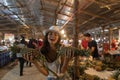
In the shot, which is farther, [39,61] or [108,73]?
[108,73]

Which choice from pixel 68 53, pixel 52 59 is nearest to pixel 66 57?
pixel 68 53

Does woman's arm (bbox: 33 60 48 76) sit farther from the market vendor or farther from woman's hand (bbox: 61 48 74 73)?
woman's hand (bbox: 61 48 74 73)

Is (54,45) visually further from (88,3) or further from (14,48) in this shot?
(88,3)

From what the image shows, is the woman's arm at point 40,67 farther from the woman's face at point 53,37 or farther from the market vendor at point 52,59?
the woman's face at point 53,37

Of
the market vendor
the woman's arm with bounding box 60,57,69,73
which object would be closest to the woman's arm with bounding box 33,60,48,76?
the market vendor

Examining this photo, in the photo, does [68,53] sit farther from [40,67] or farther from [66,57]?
[40,67]

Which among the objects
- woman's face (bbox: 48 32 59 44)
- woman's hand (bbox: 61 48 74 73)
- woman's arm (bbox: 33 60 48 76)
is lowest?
woman's arm (bbox: 33 60 48 76)

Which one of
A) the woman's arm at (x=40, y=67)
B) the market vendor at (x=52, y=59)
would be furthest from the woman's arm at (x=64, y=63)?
the woman's arm at (x=40, y=67)

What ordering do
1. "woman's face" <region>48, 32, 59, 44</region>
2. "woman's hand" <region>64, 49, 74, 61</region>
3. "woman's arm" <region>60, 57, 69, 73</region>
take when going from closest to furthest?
"woman's hand" <region>64, 49, 74, 61</region> → "woman's arm" <region>60, 57, 69, 73</region> → "woman's face" <region>48, 32, 59, 44</region>

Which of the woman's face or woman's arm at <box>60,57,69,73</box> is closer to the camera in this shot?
woman's arm at <box>60,57,69,73</box>

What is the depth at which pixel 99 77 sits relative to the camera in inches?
208

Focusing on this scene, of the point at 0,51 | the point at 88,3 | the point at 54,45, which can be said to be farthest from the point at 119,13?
the point at 0,51

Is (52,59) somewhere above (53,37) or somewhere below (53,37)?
below

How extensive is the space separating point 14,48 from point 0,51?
936 centimetres
